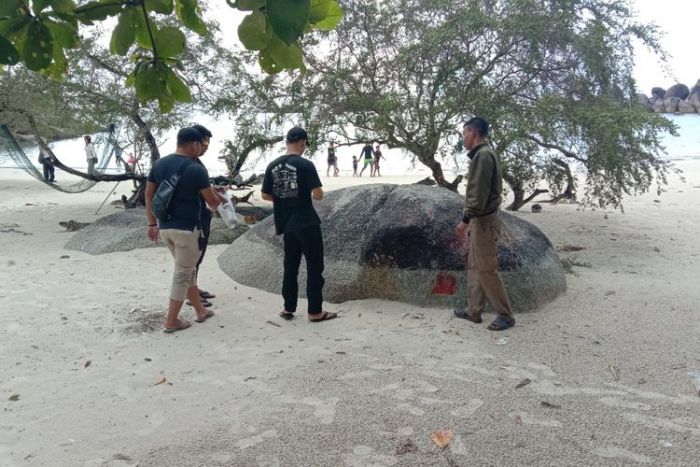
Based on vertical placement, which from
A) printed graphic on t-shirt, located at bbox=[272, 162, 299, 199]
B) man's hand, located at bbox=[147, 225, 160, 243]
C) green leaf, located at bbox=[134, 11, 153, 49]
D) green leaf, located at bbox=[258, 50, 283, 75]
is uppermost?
green leaf, located at bbox=[134, 11, 153, 49]

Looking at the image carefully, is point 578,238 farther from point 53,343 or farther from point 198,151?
point 53,343

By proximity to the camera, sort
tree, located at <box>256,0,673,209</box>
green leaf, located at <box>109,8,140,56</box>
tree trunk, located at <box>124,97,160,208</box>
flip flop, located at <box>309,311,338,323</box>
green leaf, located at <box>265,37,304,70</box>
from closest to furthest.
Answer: green leaf, located at <box>265,37,304,70</box> < green leaf, located at <box>109,8,140,56</box> < flip flop, located at <box>309,311,338,323</box> < tree, located at <box>256,0,673,209</box> < tree trunk, located at <box>124,97,160,208</box>

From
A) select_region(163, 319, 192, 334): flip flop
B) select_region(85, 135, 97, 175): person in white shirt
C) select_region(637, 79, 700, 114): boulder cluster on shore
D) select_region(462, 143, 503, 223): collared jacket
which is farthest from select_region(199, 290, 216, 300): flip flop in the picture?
select_region(637, 79, 700, 114): boulder cluster on shore

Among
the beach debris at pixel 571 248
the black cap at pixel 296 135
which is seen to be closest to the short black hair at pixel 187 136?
the black cap at pixel 296 135

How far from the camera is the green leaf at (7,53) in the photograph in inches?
54.4

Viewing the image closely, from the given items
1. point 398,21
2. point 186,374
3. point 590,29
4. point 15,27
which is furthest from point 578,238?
point 15,27

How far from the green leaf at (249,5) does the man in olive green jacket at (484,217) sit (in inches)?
118

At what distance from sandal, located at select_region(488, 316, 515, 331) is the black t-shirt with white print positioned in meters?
1.60

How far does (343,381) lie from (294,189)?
163cm

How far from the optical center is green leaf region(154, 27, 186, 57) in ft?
5.80

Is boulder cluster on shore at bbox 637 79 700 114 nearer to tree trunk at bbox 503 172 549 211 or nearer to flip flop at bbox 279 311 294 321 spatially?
tree trunk at bbox 503 172 549 211

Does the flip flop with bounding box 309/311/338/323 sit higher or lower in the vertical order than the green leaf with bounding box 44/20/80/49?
lower

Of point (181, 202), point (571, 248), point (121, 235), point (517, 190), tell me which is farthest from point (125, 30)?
point (517, 190)

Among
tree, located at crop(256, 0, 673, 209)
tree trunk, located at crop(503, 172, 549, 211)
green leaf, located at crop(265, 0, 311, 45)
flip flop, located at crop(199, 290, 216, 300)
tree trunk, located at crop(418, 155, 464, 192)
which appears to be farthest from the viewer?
tree trunk, located at crop(503, 172, 549, 211)
